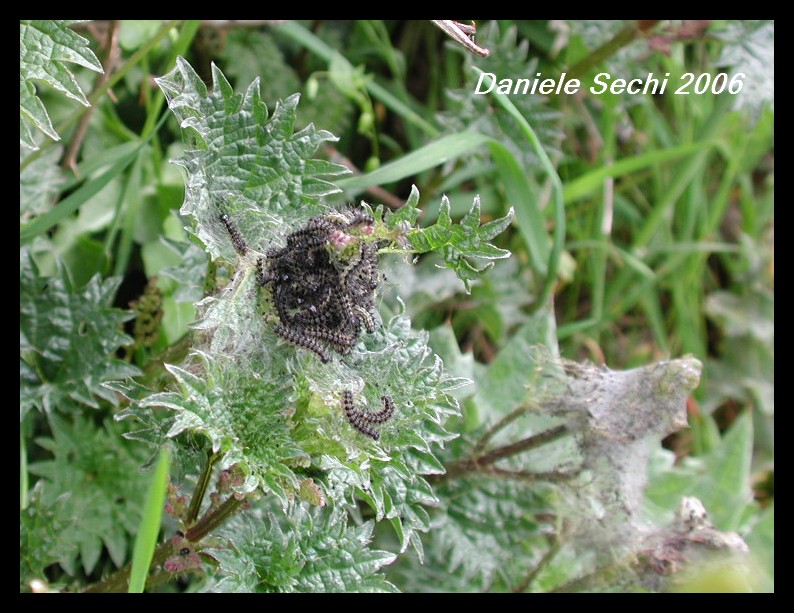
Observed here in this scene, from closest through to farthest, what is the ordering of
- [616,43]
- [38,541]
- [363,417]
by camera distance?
[363,417], [38,541], [616,43]

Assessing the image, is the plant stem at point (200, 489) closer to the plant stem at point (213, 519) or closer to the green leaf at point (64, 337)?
the plant stem at point (213, 519)

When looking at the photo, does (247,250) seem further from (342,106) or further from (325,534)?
(342,106)

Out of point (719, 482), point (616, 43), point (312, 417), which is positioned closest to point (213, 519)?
point (312, 417)

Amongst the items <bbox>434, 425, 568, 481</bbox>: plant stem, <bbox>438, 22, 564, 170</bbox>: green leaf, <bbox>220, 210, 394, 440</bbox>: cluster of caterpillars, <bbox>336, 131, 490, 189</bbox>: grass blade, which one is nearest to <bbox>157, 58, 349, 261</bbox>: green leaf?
<bbox>220, 210, 394, 440</bbox>: cluster of caterpillars

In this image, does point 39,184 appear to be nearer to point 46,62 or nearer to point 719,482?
point 46,62

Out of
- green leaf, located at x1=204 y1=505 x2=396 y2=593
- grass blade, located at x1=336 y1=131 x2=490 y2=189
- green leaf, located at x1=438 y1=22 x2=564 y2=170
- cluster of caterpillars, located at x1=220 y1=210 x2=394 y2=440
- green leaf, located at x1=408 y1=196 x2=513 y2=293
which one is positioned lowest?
green leaf, located at x1=204 y1=505 x2=396 y2=593

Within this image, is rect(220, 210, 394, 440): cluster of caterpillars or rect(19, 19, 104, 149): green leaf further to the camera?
rect(19, 19, 104, 149): green leaf

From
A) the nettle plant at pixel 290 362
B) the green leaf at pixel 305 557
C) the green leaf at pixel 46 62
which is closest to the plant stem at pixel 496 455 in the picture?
the nettle plant at pixel 290 362

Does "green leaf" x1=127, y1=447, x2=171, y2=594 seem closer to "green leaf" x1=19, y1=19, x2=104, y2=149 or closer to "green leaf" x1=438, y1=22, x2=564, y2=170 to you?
"green leaf" x1=19, y1=19, x2=104, y2=149
